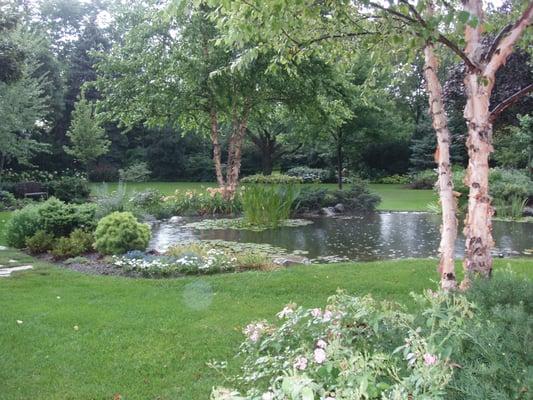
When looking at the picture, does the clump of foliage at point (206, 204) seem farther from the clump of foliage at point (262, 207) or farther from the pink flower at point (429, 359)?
the pink flower at point (429, 359)

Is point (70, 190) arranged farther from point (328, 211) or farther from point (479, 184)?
point (479, 184)

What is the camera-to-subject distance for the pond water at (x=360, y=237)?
795 cm

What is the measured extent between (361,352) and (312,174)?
24.2m

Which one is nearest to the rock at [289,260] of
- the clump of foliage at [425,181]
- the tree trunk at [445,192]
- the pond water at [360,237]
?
the pond water at [360,237]

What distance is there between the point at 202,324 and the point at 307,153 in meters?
24.7

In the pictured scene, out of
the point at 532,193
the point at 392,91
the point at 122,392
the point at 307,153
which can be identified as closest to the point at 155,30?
the point at 532,193

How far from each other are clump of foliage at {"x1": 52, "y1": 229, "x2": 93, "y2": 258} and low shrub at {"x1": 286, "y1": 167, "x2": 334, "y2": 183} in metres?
18.6

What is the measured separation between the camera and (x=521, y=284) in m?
2.62

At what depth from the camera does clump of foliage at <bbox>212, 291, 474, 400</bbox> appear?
5.29 feet

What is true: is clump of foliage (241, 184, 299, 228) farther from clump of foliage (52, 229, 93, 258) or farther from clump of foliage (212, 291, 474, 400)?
clump of foliage (212, 291, 474, 400)

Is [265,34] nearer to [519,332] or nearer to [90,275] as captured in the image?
[519,332]

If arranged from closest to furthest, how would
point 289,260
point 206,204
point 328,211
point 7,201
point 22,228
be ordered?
point 289,260 → point 22,228 → point 328,211 → point 206,204 → point 7,201

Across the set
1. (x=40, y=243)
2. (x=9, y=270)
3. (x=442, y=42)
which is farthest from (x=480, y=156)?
(x=40, y=243)

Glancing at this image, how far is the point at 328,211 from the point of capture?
44.2ft
